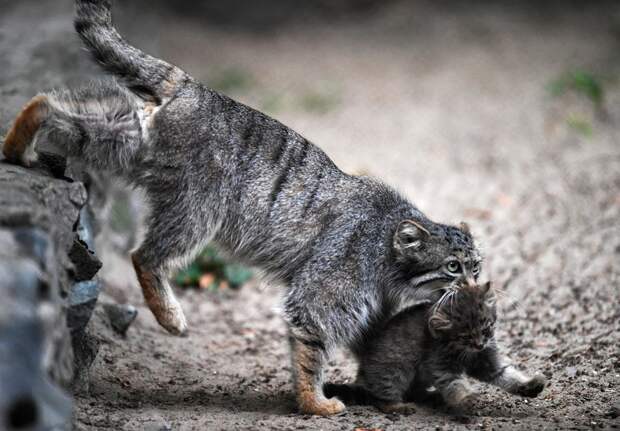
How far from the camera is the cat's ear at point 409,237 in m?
4.96

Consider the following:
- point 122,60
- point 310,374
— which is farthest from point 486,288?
point 122,60

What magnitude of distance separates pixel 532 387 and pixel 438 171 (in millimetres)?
5226

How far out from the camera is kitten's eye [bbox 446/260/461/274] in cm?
496

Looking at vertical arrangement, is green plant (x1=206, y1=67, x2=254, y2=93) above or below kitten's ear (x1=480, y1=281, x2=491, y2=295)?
above

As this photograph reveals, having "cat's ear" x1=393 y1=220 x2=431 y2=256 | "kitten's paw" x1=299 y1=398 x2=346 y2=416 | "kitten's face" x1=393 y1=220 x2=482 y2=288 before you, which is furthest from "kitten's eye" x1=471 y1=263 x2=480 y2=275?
"kitten's paw" x1=299 y1=398 x2=346 y2=416

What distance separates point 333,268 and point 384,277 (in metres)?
0.39

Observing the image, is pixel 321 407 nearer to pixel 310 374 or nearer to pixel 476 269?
pixel 310 374

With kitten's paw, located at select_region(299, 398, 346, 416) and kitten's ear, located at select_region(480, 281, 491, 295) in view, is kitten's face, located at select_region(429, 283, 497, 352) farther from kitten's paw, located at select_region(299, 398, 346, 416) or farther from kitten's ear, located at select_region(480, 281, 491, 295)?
kitten's paw, located at select_region(299, 398, 346, 416)

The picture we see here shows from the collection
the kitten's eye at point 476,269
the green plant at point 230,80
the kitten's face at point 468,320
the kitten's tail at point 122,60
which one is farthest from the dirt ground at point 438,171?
the kitten's tail at point 122,60

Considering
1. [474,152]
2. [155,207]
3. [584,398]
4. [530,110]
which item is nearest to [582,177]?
[474,152]

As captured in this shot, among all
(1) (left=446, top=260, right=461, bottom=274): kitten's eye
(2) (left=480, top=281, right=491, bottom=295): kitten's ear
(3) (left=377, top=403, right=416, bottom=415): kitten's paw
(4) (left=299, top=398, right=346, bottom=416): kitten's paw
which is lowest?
(4) (left=299, top=398, right=346, bottom=416): kitten's paw

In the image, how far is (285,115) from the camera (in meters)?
11.3

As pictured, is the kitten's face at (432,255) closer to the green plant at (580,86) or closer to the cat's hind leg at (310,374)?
the cat's hind leg at (310,374)

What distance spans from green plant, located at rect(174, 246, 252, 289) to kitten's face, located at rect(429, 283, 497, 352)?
3111mm
